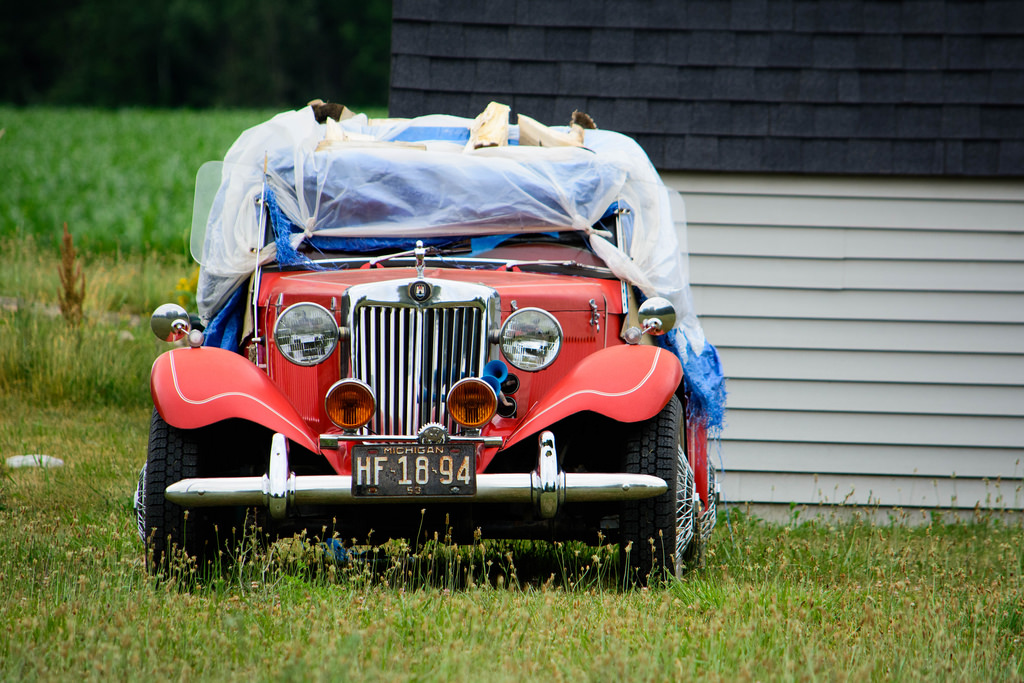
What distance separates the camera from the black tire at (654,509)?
3949mm

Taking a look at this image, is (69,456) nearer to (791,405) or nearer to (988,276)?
(791,405)

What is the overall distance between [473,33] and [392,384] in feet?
12.9

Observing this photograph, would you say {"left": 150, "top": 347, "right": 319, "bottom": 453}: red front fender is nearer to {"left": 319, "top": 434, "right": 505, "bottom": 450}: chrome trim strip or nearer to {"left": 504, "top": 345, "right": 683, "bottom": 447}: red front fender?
{"left": 319, "top": 434, "right": 505, "bottom": 450}: chrome trim strip

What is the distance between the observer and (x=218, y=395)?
384 cm

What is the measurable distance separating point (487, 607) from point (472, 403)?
732 millimetres

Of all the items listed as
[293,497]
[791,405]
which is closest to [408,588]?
[293,497]

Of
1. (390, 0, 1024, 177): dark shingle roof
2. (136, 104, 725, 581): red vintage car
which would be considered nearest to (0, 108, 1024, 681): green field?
(136, 104, 725, 581): red vintage car

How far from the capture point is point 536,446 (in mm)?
4133

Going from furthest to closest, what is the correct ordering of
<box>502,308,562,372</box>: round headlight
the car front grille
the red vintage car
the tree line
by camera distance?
the tree line, <box>502,308,562,372</box>: round headlight, the car front grille, the red vintage car

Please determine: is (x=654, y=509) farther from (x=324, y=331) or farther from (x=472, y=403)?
(x=324, y=331)

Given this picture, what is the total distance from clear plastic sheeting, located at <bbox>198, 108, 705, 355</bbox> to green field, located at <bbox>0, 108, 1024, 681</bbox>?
1.33m

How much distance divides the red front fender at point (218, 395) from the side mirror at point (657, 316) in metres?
1.40

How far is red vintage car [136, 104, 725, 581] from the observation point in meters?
3.75

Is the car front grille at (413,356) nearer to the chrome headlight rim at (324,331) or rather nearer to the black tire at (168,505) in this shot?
the chrome headlight rim at (324,331)
